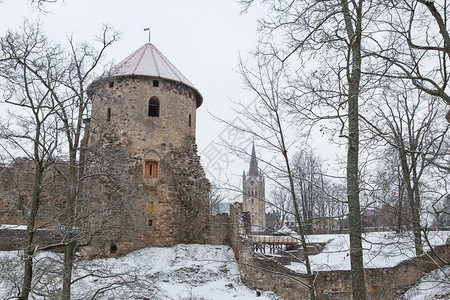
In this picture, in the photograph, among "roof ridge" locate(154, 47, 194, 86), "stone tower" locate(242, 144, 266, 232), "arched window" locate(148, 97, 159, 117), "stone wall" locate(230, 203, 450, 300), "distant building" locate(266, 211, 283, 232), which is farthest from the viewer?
"roof ridge" locate(154, 47, 194, 86)

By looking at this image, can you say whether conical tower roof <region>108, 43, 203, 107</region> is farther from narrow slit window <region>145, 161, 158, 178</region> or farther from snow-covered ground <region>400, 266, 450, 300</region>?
snow-covered ground <region>400, 266, 450, 300</region>

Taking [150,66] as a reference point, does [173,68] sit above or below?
above

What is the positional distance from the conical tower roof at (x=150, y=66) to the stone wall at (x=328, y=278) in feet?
26.7

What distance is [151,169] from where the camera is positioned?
1948 centimetres

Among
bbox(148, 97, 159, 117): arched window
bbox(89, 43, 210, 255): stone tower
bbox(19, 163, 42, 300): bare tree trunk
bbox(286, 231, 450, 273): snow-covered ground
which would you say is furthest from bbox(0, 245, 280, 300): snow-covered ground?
bbox(148, 97, 159, 117): arched window

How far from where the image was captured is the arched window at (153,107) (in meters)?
20.5

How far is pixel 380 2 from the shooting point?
18.7 feet

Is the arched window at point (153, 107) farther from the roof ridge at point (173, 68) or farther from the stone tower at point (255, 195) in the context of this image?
the stone tower at point (255, 195)

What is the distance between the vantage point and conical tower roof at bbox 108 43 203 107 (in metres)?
20.1

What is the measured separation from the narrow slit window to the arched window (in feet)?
8.70

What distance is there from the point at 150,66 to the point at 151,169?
5.59 metres

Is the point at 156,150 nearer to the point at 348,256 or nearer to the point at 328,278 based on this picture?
the point at 328,278

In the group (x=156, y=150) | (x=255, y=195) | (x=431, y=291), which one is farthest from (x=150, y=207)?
(x=255, y=195)

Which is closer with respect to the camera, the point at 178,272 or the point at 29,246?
the point at 29,246
